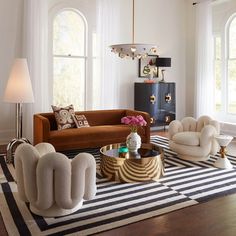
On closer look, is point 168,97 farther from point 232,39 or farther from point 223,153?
point 223,153

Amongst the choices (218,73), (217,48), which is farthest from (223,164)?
(217,48)

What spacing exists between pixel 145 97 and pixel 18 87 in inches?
138

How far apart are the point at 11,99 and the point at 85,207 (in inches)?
94.6

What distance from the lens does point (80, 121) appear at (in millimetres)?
5539

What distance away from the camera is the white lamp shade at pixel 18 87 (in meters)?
4.67

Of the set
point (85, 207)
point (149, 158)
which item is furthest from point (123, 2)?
point (85, 207)

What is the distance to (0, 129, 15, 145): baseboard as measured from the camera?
616 centimetres

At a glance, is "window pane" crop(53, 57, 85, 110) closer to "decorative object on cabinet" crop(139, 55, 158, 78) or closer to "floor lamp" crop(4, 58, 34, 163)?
"decorative object on cabinet" crop(139, 55, 158, 78)

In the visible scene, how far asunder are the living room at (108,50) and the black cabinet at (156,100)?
26 centimetres

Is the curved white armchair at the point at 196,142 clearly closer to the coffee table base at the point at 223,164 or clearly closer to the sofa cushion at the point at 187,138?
the sofa cushion at the point at 187,138

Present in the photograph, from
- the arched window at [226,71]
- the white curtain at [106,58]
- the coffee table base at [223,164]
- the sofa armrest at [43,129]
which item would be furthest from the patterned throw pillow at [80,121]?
the arched window at [226,71]

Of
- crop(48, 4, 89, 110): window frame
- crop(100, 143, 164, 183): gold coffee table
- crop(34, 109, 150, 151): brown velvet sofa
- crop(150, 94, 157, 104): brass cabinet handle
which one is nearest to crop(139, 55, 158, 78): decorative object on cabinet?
crop(150, 94, 157, 104): brass cabinet handle

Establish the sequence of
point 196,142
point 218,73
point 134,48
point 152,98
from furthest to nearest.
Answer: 1. point 218,73
2. point 152,98
3. point 196,142
4. point 134,48

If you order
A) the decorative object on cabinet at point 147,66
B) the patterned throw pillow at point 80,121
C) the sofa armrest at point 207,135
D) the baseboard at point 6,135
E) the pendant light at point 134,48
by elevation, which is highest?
the decorative object on cabinet at point 147,66
